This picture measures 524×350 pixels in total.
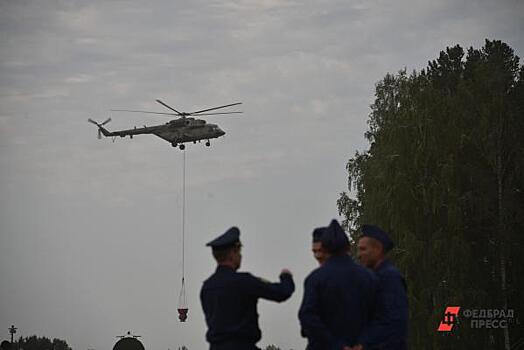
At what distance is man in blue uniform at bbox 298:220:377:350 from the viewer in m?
9.01

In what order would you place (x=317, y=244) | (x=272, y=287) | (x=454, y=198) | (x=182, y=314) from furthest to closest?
(x=454, y=198)
(x=182, y=314)
(x=317, y=244)
(x=272, y=287)

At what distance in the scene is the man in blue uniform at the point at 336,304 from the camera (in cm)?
901

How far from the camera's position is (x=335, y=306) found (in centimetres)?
905

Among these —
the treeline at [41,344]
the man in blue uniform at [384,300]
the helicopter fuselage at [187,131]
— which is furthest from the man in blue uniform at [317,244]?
the treeline at [41,344]

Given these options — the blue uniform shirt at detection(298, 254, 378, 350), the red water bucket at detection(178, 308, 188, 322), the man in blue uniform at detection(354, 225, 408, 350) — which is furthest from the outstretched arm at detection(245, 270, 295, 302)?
the red water bucket at detection(178, 308, 188, 322)

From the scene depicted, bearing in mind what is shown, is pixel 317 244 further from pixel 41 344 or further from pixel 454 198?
pixel 41 344

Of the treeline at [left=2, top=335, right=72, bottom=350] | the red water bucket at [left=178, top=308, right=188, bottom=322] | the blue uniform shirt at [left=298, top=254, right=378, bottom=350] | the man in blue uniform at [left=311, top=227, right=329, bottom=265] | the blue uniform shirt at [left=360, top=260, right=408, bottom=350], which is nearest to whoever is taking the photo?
the blue uniform shirt at [left=298, top=254, right=378, bottom=350]

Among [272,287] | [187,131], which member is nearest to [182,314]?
[187,131]

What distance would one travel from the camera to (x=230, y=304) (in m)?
9.16

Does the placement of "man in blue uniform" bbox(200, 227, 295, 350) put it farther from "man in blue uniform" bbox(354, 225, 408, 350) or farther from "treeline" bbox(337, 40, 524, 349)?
"treeline" bbox(337, 40, 524, 349)

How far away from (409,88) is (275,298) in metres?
32.5

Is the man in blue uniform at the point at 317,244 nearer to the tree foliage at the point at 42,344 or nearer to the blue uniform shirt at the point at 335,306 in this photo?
the blue uniform shirt at the point at 335,306

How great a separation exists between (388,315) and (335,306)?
1.78 ft

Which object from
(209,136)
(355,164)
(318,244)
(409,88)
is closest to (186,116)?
(209,136)
